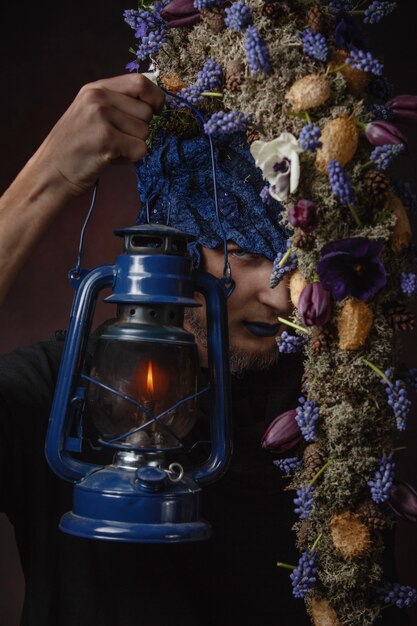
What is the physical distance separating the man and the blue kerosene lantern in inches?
16.9

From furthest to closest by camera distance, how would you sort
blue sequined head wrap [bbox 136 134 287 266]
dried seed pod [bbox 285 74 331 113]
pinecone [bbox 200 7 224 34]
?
blue sequined head wrap [bbox 136 134 287 266] < pinecone [bbox 200 7 224 34] < dried seed pod [bbox 285 74 331 113]

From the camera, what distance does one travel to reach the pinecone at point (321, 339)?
1.32 m

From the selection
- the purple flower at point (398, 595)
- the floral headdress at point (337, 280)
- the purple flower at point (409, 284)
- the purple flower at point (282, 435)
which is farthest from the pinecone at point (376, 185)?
the purple flower at point (398, 595)

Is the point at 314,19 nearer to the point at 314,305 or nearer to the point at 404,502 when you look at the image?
the point at 314,305

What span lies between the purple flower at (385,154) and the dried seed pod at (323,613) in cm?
61

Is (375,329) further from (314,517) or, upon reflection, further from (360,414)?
(314,517)

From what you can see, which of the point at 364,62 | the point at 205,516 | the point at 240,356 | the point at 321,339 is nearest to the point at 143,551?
the point at 205,516

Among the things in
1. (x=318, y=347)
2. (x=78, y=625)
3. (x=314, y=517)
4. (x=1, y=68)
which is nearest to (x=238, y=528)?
(x=78, y=625)

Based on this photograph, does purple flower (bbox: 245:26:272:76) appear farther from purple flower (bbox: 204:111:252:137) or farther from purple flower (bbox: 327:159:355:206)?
purple flower (bbox: 327:159:355:206)

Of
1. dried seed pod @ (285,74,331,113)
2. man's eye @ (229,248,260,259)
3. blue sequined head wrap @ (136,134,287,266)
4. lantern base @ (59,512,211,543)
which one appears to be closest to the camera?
lantern base @ (59,512,211,543)

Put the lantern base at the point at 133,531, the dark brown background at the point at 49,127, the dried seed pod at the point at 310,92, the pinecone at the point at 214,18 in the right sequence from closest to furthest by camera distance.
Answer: the lantern base at the point at 133,531
the dried seed pod at the point at 310,92
the pinecone at the point at 214,18
the dark brown background at the point at 49,127

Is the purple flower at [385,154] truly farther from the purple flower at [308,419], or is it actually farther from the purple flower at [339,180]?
the purple flower at [308,419]

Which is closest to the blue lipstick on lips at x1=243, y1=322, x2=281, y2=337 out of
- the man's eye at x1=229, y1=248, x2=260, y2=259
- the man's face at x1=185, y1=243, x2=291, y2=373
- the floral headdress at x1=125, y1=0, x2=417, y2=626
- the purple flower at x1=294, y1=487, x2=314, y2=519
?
the man's face at x1=185, y1=243, x2=291, y2=373

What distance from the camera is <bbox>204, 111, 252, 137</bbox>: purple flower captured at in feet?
4.44
